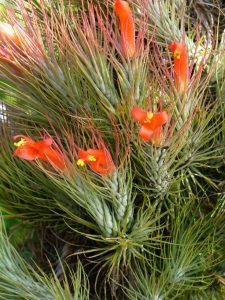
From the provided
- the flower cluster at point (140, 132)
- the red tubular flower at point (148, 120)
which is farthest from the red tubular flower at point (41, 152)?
the red tubular flower at point (148, 120)

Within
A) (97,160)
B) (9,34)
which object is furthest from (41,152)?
(9,34)

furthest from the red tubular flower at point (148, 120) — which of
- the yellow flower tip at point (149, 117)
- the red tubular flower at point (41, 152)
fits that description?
the red tubular flower at point (41, 152)

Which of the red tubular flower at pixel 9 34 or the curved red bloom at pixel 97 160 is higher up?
the red tubular flower at pixel 9 34

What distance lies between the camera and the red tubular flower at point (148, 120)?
1.79 feet

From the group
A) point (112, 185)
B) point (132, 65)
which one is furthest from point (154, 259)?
point (132, 65)

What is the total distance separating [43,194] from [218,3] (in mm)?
449

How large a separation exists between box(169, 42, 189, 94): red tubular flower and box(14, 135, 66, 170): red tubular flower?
0.18 metres

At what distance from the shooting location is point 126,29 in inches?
23.6

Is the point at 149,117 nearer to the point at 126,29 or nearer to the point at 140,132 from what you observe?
the point at 140,132

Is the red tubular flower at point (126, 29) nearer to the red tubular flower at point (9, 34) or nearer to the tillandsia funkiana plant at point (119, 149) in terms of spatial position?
the tillandsia funkiana plant at point (119, 149)

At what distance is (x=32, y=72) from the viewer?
2.09 ft

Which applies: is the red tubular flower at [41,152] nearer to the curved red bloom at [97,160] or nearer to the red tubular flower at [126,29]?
the curved red bloom at [97,160]

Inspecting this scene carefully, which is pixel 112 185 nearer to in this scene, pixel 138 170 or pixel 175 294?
pixel 138 170

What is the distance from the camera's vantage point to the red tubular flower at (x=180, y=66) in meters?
0.60
